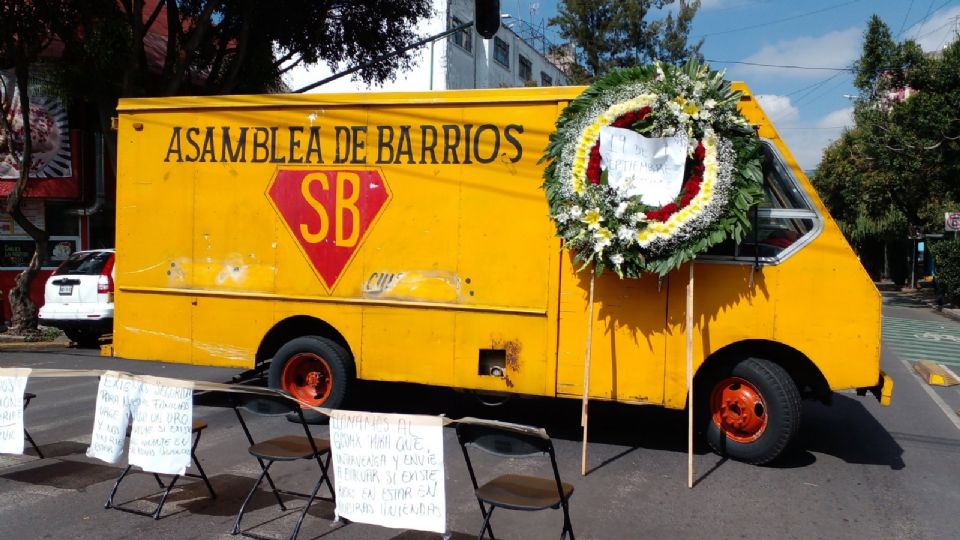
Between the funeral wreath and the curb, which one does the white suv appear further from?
the funeral wreath

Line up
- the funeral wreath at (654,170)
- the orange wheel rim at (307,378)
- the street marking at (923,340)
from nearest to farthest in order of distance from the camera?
the funeral wreath at (654,170), the orange wheel rim at (307,378), the street marking at (923,340)

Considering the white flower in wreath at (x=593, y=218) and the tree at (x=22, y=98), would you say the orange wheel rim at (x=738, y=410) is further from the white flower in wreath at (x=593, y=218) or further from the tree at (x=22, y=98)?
the tree at (x=22, y=98)

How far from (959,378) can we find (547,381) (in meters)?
7.91

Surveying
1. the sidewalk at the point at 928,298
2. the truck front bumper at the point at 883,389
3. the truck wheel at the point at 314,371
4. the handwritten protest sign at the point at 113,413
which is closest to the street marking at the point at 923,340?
the sidewalk at the point at 928,298

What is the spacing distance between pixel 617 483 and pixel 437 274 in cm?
236

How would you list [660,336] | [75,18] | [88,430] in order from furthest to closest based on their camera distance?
1. [75,18]
2. [88,430]
3. [660,336]

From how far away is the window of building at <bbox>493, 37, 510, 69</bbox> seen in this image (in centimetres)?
3443

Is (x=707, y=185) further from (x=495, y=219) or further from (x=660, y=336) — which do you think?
(x=495, y=219)

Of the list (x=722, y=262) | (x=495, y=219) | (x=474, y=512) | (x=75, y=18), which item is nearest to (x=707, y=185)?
(x=722, y=262)

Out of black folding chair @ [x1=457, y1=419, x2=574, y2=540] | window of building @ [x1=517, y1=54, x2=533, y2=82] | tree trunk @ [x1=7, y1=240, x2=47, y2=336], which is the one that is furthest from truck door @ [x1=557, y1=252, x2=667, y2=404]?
window of building @ [x1=517, y1=54, x2=533, y2=82]

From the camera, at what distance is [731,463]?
6105 mm

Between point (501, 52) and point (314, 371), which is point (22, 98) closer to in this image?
point (314, 371)

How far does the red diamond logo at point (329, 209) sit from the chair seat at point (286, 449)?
90.6 inches

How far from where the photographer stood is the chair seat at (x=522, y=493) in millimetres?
3762
